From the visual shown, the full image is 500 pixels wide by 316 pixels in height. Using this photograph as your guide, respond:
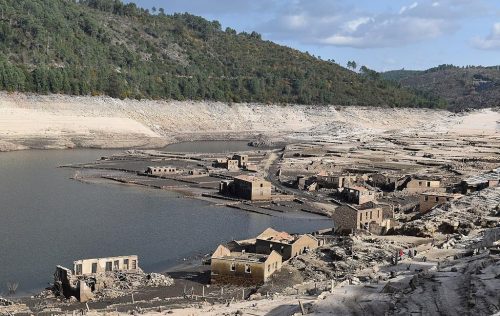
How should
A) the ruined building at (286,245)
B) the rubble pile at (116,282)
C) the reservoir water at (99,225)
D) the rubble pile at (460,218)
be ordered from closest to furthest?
1. the rubble pile at (116,282)
2. the ruined building at (286,245)
3. the reservoir water at (99,225)
4. the rubble pile at (460,218)

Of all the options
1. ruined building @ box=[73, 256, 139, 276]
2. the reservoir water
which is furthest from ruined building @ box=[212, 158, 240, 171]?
ruined building @ box=[73, 256, 139, 276]

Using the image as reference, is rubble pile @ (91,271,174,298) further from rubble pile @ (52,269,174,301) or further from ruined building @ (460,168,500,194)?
ruined building @ (460,168,500,194)

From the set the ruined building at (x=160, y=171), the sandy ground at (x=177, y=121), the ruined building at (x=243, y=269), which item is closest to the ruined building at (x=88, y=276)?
the ruined building at (x=243, y=269)

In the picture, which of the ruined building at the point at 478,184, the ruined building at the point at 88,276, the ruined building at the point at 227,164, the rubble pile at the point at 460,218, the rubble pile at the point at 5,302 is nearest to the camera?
the rubble pile at the point at 5,302

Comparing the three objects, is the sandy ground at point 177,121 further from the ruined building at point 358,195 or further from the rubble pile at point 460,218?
the rubble pile at point 460,218

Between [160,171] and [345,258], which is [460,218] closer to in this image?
[345,258]

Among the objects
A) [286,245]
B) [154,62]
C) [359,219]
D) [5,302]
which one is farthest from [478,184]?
[154,62]
